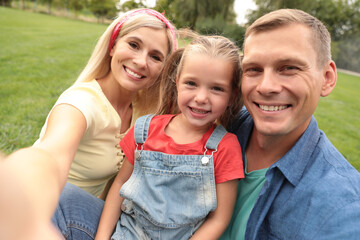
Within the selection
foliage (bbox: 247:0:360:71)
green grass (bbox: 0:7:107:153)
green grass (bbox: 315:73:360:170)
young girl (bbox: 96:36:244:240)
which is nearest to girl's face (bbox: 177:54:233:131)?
young girl (bbox: 96:36:244:240)

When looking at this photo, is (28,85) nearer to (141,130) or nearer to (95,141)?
(95,141)

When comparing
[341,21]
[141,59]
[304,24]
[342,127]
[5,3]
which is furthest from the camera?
[5,3]

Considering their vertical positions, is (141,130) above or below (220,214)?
above

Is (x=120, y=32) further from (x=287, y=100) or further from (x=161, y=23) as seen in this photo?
(x=287, y=100)

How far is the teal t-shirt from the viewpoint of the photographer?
1731 mm

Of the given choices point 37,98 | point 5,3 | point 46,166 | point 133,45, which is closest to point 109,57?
point 133,45

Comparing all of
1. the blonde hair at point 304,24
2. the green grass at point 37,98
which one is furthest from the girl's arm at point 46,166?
the green grass at point 37,98

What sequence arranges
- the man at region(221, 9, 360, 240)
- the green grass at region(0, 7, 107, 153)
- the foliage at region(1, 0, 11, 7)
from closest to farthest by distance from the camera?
the man at region(221, 9, 360, 240), the green grass at region(0, 7, 107, 153), the foliage at region(1, 0, 11, 7)

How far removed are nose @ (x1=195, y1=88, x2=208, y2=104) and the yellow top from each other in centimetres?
69

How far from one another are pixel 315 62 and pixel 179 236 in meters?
1.30

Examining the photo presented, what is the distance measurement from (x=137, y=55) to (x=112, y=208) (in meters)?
1.17

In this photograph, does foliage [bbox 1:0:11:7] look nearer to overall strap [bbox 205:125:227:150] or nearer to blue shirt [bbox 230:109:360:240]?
overall strap [bbox 205:125:227:150]

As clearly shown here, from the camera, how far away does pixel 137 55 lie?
7.45 ft

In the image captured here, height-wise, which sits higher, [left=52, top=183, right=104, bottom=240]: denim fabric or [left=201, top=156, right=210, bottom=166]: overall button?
[left=201, top=156, right=210, bottom=166]: overall button
